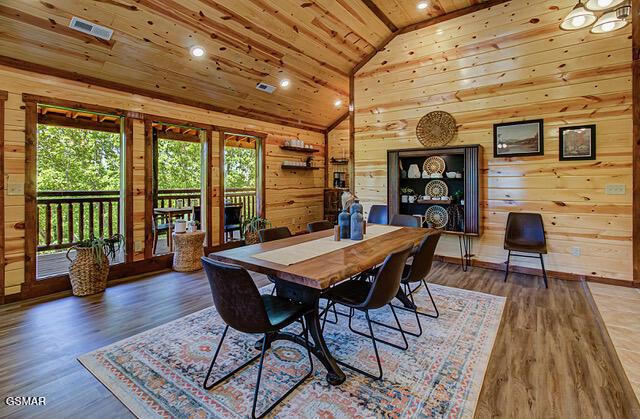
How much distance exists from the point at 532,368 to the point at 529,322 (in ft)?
2.64

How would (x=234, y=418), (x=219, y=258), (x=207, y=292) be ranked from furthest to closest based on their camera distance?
1. (x=207, y=292)
2. (x=219, y=258)
3. (x=234, y=418)

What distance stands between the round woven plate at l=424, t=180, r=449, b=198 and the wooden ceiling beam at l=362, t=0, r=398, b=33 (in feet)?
8.15

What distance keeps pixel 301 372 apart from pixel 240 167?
5.18 meters

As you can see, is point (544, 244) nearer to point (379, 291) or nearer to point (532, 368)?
point (532, 368)

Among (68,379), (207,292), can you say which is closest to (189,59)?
(207,292)

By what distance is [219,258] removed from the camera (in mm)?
2125

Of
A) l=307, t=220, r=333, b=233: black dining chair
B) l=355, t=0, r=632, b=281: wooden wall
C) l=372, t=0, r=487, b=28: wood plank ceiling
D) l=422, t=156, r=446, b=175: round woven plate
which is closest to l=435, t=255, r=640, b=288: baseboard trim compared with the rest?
l=355, t=0, r=632, b=281: wooden wall

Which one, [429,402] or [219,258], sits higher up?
[219,258]

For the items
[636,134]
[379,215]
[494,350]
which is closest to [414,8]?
[379,215]

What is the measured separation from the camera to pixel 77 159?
4930 mm

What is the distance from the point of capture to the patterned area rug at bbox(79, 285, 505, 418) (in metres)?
1.70

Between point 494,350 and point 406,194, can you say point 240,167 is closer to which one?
point 406,194

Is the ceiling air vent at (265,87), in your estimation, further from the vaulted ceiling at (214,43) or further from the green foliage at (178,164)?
the green foliage at (178,164)

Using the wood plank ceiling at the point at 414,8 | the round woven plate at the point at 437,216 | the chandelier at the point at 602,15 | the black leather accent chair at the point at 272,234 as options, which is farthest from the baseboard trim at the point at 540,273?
the wood plank ceiling at the point at 414,8
